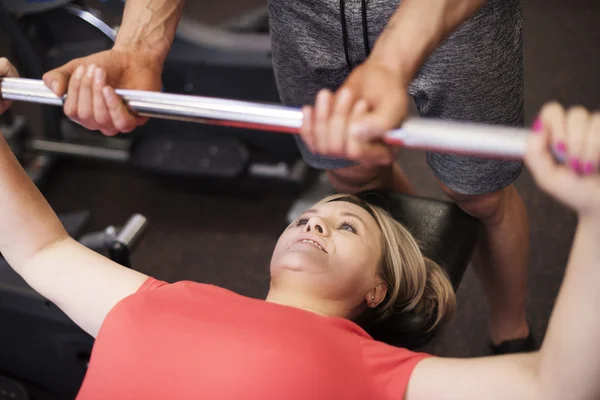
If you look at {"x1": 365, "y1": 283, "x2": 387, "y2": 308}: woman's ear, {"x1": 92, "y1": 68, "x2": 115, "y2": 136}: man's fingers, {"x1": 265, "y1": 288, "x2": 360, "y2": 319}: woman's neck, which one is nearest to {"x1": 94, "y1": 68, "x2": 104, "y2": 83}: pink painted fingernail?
{"x1": 92, "y1": 68, "x2": 115, "y2": 136}: man's fingers

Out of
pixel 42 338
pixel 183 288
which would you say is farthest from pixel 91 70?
pixel 42 338

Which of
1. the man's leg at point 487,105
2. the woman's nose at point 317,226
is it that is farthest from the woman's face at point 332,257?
the man's leg at point 487,105

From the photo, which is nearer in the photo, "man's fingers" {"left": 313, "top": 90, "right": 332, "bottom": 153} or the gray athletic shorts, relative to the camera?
"man's fingers" {"left": 313, "top": 90, "right": 332, "bottom": 153}

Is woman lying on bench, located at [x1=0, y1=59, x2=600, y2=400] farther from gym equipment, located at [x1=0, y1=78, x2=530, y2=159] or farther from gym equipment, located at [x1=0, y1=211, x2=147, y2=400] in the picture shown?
gym equipment, located at [x1=0, y1=211, x2=147, y2=400]

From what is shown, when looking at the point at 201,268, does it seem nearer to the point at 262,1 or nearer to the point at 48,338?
the point at 48,338

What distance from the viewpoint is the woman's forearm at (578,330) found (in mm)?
651

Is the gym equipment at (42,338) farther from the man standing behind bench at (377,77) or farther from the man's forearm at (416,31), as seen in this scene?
the man's forearm at (416,31)

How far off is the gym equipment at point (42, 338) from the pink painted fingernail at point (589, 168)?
3.05ft

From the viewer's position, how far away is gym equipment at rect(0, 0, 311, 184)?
6.00 ft

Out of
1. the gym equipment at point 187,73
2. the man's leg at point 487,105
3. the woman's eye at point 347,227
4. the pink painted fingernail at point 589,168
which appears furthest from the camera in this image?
the gym equipment at point 187,73

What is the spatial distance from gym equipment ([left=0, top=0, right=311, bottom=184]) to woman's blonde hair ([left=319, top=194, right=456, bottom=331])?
86 centimetres

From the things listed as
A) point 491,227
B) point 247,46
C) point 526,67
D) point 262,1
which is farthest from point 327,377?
point 262,1

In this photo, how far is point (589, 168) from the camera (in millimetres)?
580

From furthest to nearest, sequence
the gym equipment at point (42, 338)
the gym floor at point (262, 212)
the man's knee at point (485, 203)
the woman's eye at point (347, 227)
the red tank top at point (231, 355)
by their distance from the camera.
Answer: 1. the gym floor at point (262, 212)
2. the gym equipment at point (42, 338)
3. the man's knee at point (485, 203)
4. the woman's eye at point (347, 227)
5. the red tank top at point (231, 355)
